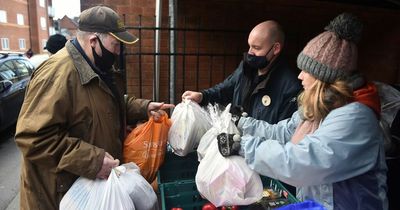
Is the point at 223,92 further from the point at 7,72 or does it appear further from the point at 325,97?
the point at 7,72

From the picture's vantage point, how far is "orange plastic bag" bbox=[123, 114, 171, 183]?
210 cm

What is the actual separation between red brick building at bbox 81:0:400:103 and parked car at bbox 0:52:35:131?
3239mm

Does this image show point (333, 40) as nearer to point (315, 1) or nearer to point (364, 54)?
point (315, 1)

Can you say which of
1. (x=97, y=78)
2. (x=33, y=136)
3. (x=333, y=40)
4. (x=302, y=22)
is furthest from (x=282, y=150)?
(x=302, y=22)

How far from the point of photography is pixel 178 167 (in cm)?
222

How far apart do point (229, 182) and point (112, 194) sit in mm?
626

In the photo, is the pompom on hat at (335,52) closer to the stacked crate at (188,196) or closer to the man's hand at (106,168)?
the stacked crate at (188,196)

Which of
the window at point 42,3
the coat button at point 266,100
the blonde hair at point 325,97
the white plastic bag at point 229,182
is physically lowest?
the white plastic bag at point 229,182

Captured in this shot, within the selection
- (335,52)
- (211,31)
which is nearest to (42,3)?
(211,31)

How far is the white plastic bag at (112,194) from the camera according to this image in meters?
1.62

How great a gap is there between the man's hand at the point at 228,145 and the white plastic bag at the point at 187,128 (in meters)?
0.59

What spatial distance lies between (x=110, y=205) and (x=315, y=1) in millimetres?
4911

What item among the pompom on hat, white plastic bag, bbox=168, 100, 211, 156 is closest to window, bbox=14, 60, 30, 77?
white plastic bag, bbox=168, 100, 211, 156

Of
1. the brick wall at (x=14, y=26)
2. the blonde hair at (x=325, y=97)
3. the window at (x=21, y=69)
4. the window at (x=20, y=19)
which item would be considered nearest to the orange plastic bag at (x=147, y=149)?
the blonde hair at (x=325, y=97)
